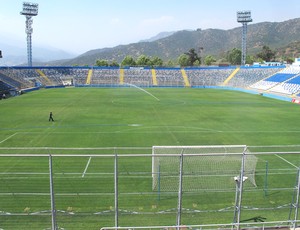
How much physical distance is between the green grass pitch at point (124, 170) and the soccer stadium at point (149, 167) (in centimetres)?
6

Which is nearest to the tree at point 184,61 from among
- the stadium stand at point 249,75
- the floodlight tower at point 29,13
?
the stadium stand at point 249,75

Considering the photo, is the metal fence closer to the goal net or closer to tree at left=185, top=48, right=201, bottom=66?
the goal net

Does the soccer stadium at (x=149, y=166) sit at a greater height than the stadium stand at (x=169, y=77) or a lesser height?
lesser

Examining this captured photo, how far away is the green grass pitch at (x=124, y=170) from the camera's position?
12797mm

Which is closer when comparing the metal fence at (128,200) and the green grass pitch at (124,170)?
the metal fence at (128,200)

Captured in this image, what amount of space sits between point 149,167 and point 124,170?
1.51 metres

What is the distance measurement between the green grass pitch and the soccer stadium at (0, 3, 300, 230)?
0.18 feet

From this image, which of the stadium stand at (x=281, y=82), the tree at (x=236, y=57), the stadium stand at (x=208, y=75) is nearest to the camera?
the stadium stand at (x=281, y=82)

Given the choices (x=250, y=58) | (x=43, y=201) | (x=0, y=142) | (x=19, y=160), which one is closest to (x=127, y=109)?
(x=0, y=142)

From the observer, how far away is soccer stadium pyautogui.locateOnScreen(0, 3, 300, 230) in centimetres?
1202

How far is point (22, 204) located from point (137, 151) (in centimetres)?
929

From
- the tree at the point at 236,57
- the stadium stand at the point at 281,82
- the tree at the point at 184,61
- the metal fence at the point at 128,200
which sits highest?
the tree at the point at 236,57

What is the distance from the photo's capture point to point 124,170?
1830 cm

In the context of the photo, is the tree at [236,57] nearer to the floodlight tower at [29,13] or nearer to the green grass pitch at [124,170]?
the floodlight tower at [29,13]
